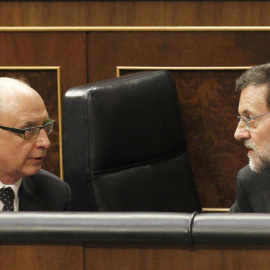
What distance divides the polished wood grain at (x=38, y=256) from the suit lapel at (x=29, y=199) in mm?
333

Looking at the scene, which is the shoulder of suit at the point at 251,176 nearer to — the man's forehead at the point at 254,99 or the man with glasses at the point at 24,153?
the man's forehead at the point at 254,99

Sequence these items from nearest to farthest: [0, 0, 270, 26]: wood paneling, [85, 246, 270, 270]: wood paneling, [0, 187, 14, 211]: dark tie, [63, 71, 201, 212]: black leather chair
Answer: [85, 246, 270, 270]: wood paneling → [0, 187, 14, 211]: dark tie → [63, 71, 201, 212]: black leather chair → [0, 0, 270, 26]: wood paneling

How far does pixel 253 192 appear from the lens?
109cm

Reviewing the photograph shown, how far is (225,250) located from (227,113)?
0.77 metres

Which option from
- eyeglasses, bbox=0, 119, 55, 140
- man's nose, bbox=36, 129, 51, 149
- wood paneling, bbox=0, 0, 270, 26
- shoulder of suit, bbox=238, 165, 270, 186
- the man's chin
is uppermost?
wood paneling, bbox=0, 0, 270, 26

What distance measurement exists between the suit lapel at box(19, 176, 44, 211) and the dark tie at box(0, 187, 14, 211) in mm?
12

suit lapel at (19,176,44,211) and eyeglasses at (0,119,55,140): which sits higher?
eyeglasses at (0,119,55,140)

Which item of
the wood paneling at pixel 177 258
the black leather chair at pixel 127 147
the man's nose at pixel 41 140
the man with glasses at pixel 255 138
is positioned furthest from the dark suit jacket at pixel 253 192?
the wood paneling at pixel 177 258

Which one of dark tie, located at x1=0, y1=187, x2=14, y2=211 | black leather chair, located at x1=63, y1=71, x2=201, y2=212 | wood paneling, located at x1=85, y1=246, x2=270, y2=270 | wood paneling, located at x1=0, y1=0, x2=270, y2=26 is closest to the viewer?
wood paneling, located at x1=85, y1=246, x2=270, y2=270

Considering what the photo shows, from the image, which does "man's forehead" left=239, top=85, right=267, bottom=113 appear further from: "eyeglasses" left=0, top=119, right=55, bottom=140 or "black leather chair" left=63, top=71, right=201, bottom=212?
"eyeglasses" left=0, top=119, right=55, bottom=140

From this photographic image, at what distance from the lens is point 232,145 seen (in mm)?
1346

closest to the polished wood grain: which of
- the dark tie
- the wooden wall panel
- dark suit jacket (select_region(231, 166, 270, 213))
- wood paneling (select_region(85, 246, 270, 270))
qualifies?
wood paneling (select_region(85, 246, 270, 270))

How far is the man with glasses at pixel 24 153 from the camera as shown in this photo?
958 millimetres

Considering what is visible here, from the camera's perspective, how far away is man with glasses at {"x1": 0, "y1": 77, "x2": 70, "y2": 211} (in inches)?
37.7
